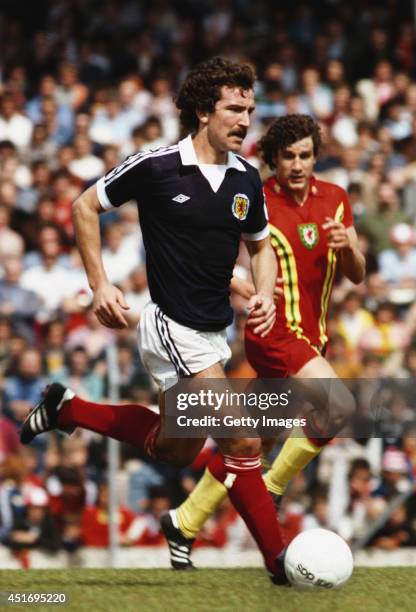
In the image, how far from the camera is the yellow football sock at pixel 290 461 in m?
7.57

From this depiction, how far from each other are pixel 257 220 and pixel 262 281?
0.95 feet

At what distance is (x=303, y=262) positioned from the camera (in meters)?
7.71

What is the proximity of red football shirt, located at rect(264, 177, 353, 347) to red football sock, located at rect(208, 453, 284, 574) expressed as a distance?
1376mm

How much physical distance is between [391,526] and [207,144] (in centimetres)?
411

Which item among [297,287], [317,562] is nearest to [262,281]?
[297,287]

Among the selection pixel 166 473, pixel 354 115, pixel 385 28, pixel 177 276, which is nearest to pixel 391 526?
pixel 166 473

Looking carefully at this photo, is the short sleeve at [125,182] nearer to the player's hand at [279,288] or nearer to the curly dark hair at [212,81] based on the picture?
the curly dark hair at [212,81]

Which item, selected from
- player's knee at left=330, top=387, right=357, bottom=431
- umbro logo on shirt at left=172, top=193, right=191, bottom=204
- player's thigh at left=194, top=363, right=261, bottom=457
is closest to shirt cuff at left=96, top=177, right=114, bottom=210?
umbro logo on shirt at left=172, top=193, right=191, bottom=204

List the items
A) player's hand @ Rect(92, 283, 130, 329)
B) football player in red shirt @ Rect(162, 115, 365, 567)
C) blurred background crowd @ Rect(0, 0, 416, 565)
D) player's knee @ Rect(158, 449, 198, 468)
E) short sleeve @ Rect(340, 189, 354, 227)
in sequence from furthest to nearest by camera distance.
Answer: blurred background crowd @ Rect(0, 0, 416, 565)
short sleeve @ Rect(340, 189, 354, 227)
football player in red shirt @ Rect(162, 115, 365, 567)
player's knee @ Rect(158, 449, 198, 468)
player's hand @ Rect(92, 283, 130, 329)

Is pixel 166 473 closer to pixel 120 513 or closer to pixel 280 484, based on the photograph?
pixel 120 513

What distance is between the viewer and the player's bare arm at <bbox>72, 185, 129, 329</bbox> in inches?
246

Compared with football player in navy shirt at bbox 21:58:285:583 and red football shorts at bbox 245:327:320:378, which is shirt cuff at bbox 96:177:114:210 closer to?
football player in navy shirt at bbox 21:58:285:583

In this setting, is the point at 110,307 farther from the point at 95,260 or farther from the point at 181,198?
the point at 181,198

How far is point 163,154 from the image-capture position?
6.54 m
